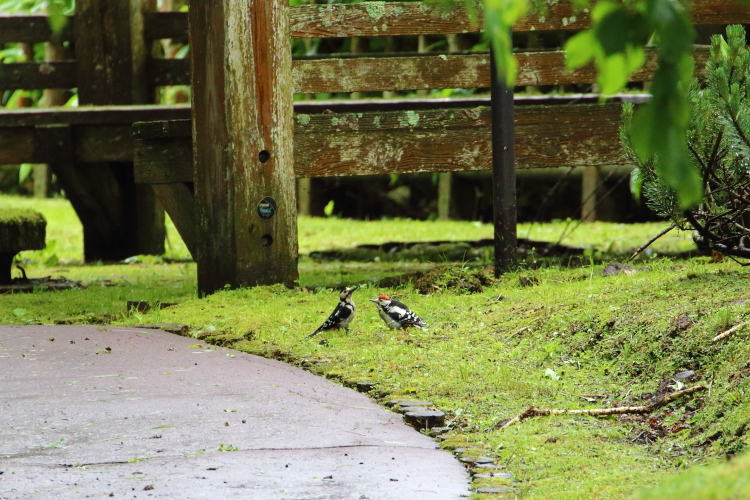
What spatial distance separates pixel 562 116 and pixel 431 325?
2.69 m

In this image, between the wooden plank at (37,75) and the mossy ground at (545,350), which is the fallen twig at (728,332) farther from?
the wooden plank at (37,75)

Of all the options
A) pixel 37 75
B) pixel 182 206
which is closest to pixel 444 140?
pixel 182 206

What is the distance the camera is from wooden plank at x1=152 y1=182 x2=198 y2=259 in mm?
7305

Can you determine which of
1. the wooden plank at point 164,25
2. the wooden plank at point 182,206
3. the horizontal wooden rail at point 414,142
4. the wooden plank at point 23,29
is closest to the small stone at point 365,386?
the horizontal wooden rail at point 414,142

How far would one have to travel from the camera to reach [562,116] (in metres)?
7.59

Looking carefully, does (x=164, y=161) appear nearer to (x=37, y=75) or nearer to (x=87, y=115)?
(x=87, y=115)

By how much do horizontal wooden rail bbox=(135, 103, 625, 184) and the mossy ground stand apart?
0.89 m

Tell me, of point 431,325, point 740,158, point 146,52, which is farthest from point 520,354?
point 146,52

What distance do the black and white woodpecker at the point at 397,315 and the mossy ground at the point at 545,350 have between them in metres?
0.06

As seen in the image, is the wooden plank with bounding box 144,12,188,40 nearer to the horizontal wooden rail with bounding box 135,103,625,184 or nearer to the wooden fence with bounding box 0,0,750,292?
the wooden fence with bounding box 0,0,750,292

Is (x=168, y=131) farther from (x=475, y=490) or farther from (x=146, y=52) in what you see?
(x=475, y=490)

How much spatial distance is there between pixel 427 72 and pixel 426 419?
441 cm

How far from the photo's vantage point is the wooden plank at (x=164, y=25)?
10.3 meters

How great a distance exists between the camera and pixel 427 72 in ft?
25.5
